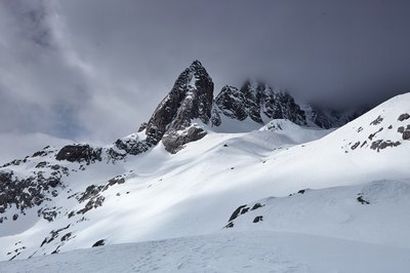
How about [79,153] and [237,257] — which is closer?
[237,257]

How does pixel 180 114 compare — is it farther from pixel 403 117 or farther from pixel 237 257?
pixel 237 257

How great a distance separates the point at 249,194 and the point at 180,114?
119 m

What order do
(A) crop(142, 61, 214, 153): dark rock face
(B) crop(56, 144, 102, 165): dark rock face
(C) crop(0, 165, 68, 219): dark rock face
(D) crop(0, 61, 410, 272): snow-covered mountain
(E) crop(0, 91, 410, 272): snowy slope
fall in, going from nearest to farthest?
1. (D) crop(0, 61, 410, 272): snow-covered mountain
2. (E) crop(0, 91, 410, 272): snowy slope
3. (C) crop(0, 165, 68, 219): dark rock face
4. (A) crop(142, 61, 214, 153): dark rock face
5. (B) crop(56, 144, 102, 165): dark rock face

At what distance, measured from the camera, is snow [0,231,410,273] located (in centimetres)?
1633

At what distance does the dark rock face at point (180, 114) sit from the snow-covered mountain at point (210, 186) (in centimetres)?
58

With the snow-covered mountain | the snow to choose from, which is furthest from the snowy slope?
the snow

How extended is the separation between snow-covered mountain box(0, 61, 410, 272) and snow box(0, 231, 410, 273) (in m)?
0.47

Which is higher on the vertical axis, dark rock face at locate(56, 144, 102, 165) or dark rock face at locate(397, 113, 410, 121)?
A: dark rock face at locate(56, 144, 102, 165)

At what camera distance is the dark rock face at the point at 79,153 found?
A: 17000 cm

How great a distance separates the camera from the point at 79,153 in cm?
17212

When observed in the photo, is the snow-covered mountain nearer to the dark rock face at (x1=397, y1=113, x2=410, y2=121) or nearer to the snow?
the dark rock face at (x1=397, y1=113, x2=410, y2=121)

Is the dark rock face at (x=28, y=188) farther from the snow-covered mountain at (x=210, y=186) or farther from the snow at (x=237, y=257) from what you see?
the snow at (x=237, y=257)

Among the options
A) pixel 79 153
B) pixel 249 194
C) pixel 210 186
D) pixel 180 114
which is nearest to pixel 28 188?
pixel 79 153

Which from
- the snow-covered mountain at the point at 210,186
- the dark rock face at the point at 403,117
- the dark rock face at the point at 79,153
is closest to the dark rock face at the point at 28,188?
the snow-covered mountain at the point at 210,186
